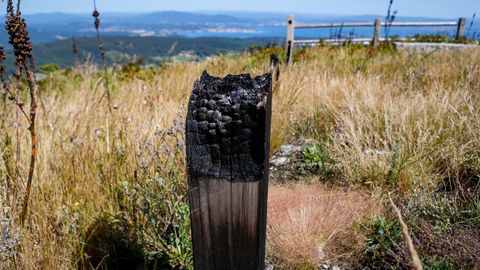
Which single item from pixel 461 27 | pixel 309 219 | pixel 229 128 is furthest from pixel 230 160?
pixel 461 27

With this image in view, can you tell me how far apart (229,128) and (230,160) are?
0.09 meters

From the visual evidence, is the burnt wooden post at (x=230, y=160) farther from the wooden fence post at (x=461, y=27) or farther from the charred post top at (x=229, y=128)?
the wooden fence post at (x=461, y=27)

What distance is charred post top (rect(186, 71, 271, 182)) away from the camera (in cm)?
85

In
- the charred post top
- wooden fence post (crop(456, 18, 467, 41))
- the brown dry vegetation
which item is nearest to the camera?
the charred post top

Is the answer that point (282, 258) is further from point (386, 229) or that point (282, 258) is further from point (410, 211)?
point (410, 211)

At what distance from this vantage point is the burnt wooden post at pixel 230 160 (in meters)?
0.86

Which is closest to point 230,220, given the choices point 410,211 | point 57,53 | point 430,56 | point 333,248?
point 333,248

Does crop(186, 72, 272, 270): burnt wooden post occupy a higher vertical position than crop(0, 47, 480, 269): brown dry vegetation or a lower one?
higher

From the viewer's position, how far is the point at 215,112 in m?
0.88

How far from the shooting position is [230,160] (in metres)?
0.90

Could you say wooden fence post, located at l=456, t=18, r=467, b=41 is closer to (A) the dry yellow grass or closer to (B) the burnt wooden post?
(A) the dry yellow grass

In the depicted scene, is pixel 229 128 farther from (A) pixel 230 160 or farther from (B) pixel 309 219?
(B) pixel 309 219

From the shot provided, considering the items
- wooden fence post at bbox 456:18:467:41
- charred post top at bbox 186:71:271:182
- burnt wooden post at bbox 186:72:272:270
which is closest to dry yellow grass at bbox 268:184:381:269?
burnt wooden post at bbox 186:72:272:270

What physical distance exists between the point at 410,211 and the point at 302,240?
2.10 feet
